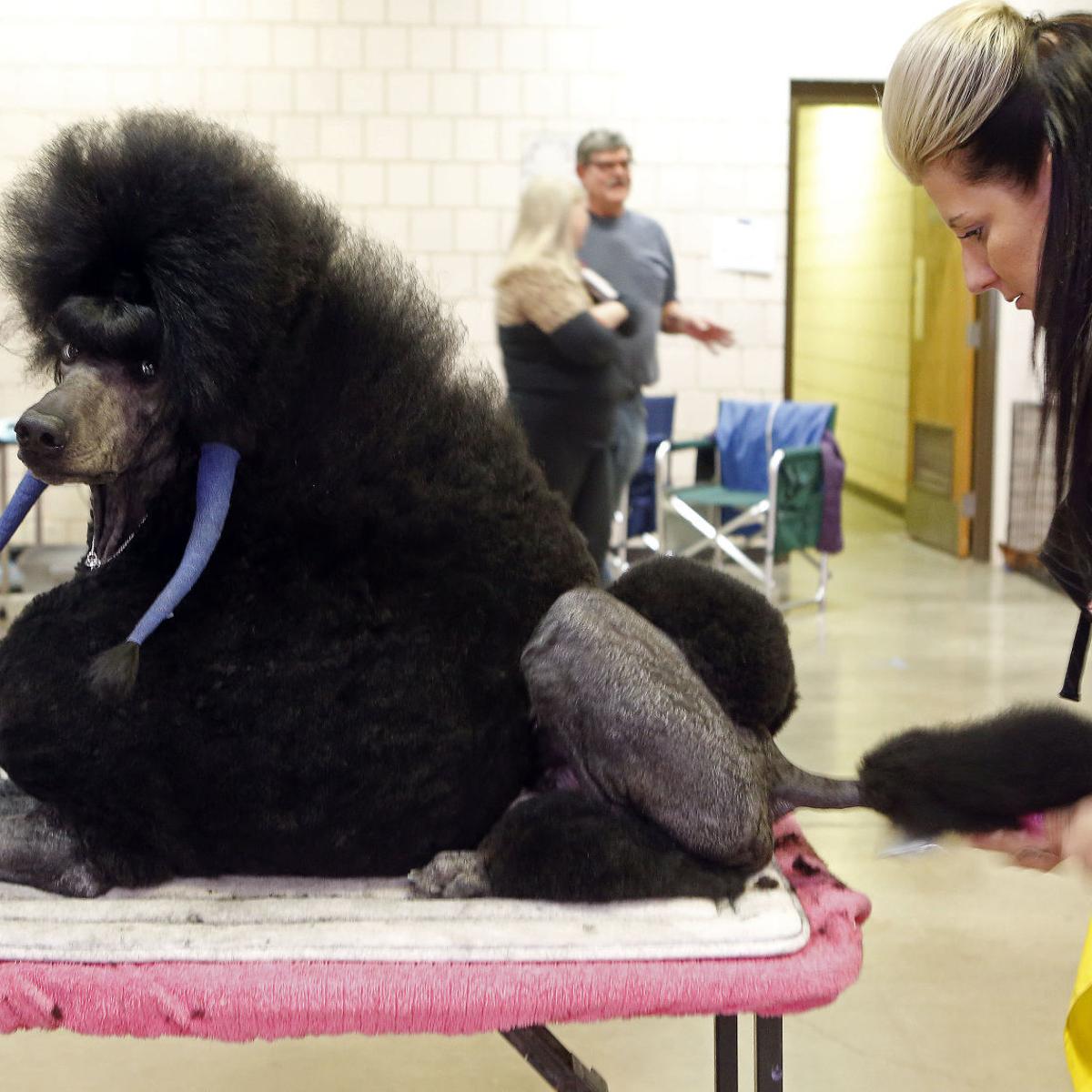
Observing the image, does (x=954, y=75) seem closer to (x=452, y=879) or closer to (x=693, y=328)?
(x=452, y=879)

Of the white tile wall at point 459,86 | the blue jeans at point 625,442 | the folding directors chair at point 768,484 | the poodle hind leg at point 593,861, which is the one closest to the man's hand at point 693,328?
the blue jeans at point 625,442

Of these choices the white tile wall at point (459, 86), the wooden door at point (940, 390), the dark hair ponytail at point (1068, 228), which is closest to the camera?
the dark hair ponytail at point (1068, 228)

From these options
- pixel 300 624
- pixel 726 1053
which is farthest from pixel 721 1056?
pixel 300 624

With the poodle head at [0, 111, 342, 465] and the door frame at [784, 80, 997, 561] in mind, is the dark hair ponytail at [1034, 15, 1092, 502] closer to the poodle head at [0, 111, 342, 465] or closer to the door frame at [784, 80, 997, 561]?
the poodle head at [0, 111, 342, 465]

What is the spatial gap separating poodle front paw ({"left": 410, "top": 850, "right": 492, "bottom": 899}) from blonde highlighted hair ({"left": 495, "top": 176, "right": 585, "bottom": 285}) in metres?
2.38

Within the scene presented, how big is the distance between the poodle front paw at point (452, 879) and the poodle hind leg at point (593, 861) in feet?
0.04

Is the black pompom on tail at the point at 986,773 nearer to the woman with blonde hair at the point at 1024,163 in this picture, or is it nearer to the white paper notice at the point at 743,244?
the woman with blonde hair at the point at 1024,163

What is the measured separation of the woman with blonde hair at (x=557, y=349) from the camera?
344 centimetres

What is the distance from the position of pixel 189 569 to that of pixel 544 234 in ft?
8.27

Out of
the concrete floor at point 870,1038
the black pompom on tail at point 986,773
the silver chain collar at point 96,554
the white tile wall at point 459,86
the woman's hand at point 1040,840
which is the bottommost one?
the concrete floor at point 870,1038

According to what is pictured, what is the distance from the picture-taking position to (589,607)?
1.32 metres

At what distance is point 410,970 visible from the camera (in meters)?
1.19

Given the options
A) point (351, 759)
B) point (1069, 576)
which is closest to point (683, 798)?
point (351, 759)

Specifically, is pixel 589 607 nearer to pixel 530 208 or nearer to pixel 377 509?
pixel 377 509
